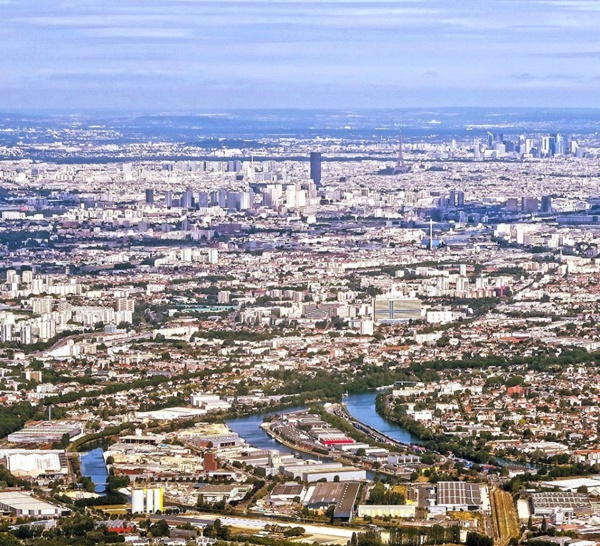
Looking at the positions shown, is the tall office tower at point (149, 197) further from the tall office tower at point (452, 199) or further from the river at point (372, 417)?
the river at point (372, 417)

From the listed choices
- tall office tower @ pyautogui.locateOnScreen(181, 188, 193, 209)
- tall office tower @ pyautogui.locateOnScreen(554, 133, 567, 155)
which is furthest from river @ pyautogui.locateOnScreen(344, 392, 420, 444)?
tall office tower @ pyautogui.locateOnScreen(554, 133, 567, 155)

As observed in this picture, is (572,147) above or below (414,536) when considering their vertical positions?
below

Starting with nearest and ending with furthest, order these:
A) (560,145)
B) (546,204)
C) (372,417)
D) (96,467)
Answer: (96,467)
(372,417)
(546,204)
(560,145)

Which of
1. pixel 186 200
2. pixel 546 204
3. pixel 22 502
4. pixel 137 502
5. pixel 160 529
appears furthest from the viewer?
pixel 186 200

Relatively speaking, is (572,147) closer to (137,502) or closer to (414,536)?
(137,502)

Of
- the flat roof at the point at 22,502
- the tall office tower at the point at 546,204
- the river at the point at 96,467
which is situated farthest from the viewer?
the tall office tower at the point at 546,204

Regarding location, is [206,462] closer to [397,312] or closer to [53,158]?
[397,312]

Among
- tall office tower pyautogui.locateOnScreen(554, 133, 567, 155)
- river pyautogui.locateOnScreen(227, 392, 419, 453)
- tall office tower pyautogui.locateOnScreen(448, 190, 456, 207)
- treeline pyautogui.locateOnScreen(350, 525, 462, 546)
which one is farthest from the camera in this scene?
tall office tower pyautogui.locateOnScreen(554, 133, 567, 155)

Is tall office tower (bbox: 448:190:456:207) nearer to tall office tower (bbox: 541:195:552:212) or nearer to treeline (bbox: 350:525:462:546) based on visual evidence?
tall office tower (bbox: 541:195:552:212)

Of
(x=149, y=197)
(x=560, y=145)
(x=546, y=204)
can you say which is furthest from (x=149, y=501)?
(x=560, y=145)

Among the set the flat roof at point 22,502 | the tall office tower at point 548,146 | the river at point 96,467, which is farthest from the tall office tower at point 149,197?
the flat roof at point 22,502

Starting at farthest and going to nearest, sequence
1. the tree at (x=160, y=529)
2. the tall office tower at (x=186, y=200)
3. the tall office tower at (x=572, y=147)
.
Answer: the tall office tower at (x=572, y=147) < the tall office tower at (x=186, y=200) < the tree at (x=160, y=529)

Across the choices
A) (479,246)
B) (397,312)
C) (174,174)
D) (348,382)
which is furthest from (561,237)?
(174,174)
